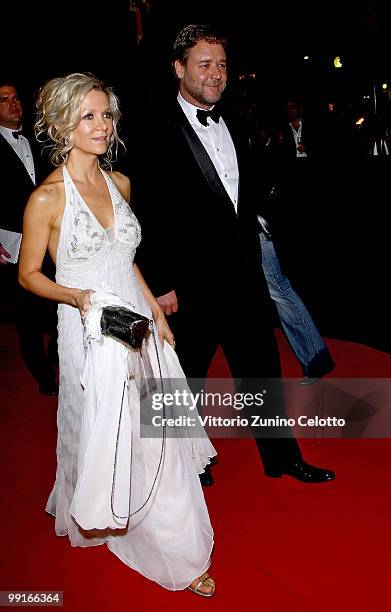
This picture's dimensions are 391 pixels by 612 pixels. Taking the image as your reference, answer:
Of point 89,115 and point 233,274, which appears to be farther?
A: point 233,274

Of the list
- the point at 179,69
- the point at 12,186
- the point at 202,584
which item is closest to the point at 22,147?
the point at 12,186

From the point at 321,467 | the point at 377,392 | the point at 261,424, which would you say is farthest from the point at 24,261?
the point at 377,392

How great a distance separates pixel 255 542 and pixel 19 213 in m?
2.20

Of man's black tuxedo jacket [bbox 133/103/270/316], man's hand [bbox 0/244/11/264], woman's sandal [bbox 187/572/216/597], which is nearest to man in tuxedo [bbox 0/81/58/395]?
man's hand [bbox 0/244/11/264]

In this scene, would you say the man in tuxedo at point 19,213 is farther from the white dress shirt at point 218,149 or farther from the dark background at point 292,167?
the white dress shirt at point 218,149

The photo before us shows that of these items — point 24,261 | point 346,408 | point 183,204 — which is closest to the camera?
point 24,261

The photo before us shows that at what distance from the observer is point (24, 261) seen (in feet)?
6.59

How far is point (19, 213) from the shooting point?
3514mm

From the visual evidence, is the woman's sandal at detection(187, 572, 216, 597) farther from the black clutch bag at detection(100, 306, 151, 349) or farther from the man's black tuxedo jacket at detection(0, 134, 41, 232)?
the man's black tuxedo jacket at detection(0, 134, 41, 232)

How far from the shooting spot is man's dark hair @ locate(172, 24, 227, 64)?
7.86 ft

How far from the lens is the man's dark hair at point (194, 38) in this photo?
239 cm

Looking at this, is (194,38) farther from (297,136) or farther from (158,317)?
(297,136)

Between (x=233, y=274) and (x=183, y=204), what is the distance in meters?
0.33

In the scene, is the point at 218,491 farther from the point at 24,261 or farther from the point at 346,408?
the point at 24,261
